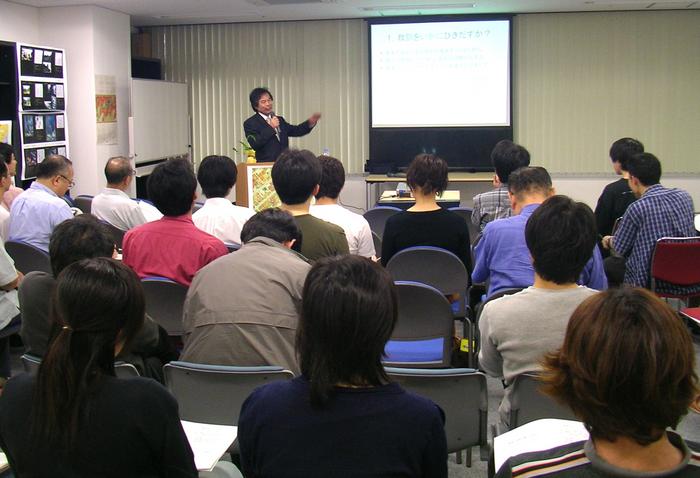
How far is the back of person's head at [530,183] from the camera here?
3.66 m

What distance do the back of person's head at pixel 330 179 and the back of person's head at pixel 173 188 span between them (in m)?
1.01

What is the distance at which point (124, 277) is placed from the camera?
68.2 inches

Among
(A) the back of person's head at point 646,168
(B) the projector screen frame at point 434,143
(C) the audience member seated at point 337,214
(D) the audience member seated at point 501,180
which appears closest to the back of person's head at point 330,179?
(C) the audience member seated at point 337,214

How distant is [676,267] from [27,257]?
153 inches

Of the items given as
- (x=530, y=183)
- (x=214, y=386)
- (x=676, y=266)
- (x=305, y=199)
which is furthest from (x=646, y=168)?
(x=214, y=386)

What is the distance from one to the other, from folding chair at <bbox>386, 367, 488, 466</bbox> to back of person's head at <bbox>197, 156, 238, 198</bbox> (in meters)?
2.22

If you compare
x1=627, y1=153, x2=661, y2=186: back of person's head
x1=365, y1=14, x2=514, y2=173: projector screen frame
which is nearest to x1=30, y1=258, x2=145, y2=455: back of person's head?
x1=627, y1=153, x2=661, y2=186: back of person's head

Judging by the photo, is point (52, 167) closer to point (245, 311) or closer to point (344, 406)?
point (245, 311)

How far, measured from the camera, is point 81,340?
1636mm

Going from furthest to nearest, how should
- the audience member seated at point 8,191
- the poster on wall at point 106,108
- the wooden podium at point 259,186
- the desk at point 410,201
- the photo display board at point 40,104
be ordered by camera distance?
the poster on wall at point 106,108 < the photo display board at point 40,104 < the desk at point 410,201 < the wooden podium at point 259,186 < the audience member seated at point 8,191

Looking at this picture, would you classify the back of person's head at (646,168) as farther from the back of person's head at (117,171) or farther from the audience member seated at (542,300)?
the back of person's head at (117,171)

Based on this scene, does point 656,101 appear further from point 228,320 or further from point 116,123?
point 228,320

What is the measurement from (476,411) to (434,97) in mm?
7328

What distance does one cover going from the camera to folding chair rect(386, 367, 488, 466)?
92.2 inches
